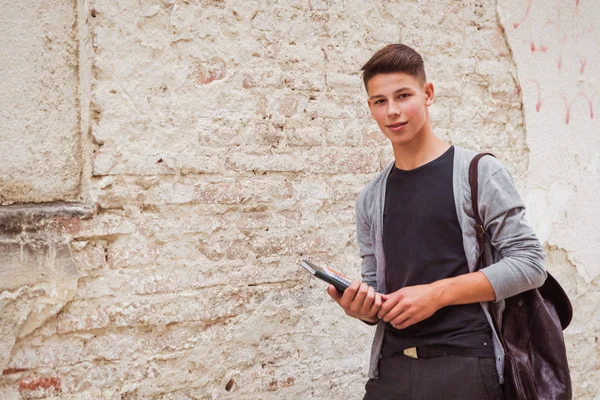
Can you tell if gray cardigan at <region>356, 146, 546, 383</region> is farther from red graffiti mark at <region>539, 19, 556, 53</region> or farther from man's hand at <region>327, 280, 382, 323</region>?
red graffiti mark at <region>539, 19, 556, 53</region>

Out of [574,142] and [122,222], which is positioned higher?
[574,142]

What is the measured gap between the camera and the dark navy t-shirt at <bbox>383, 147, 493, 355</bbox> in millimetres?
1863

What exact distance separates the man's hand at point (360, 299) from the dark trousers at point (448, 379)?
8.1 inches

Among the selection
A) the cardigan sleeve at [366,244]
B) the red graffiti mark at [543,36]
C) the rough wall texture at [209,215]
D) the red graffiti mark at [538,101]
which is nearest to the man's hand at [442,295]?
the cardigan sleeve at [366,244]

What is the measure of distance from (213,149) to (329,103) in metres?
0.68

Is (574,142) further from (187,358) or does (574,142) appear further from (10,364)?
(10,364)

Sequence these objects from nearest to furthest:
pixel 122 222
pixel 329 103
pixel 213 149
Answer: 1. pixel 122 222
2. pixel 213 149
3. pixel 329 103

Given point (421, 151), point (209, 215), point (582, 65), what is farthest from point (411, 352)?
point (582, 65)

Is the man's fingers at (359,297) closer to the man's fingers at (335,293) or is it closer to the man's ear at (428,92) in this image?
the man's fingers at (335,293)

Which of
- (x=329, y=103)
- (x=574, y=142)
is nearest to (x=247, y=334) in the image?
(x=329, y=103)

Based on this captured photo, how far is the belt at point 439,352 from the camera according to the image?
71.4 inches

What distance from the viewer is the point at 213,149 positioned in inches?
109

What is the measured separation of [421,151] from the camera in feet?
6.61

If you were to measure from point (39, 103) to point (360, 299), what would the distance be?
162 cm
